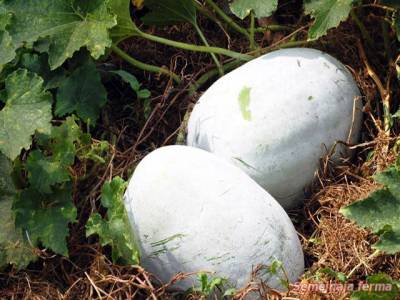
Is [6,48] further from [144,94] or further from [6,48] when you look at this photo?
[144,94]

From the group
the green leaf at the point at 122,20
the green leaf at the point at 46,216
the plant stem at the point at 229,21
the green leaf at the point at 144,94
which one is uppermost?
the green leaf at the point at 122,20

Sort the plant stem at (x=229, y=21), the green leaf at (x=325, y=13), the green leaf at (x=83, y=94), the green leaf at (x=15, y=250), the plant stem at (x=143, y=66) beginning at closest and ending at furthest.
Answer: the green leaf at (x=15, y=250) < the green leaf at (x=325, y=13) < the green leaf at (x=83, y=94) < the plant stem at (x=143, y=66) < the plant stem at (x=229, y=21)

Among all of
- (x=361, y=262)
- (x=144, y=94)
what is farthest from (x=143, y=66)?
(x=361, y=262)

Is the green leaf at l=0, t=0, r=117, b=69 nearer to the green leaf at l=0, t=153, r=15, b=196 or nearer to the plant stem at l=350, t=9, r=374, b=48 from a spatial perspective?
the green leaf at l=0, t=153, r=15, b=196

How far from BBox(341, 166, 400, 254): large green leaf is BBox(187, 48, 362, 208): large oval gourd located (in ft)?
1.01

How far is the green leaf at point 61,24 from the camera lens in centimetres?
242

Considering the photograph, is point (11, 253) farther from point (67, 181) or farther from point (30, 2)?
point (30, 2)

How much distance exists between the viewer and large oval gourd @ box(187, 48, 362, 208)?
7.66 feet

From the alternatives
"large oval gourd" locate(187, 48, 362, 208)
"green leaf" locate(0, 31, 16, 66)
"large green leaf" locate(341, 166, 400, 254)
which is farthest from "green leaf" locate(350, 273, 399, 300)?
"green leaf" locate(0, 31, 16, 66)

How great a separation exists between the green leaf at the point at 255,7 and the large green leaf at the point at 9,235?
72 centimetres

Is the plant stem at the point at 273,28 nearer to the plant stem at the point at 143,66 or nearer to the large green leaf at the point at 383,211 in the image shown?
the plant stem at the point at 143,66

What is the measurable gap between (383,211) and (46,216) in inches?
32.0

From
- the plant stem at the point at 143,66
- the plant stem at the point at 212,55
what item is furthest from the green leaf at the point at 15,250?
the plant stem at the point at 212,55

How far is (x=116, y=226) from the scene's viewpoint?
220cm
